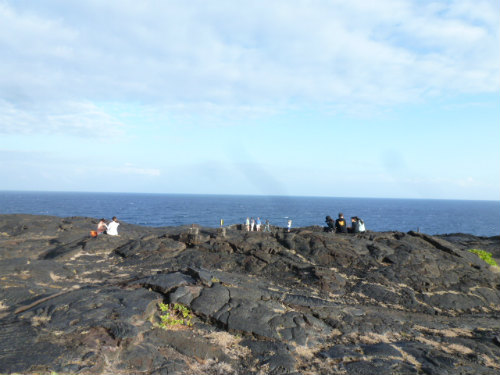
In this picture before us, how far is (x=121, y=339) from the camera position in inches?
391

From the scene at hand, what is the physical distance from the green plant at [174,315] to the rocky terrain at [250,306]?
0.46ft

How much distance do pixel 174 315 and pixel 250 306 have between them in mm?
2865

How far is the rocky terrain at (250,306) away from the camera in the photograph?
31.7 feet

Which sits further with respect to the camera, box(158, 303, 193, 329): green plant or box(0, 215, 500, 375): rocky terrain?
box(158, 303, 193, 329): green plant

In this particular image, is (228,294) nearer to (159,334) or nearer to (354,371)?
(159,334)

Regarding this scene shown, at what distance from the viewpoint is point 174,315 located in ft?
39.6

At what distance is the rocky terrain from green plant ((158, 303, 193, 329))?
0.14 m

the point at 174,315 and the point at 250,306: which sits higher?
the point at 250,306

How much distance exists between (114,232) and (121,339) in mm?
16254

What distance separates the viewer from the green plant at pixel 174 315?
1149 centimetres

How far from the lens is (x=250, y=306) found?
511 inches

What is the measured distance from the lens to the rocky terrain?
31.7ft

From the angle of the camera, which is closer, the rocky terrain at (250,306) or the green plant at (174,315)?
the rocky terrain at (250,306)

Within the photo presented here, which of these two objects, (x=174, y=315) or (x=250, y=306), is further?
(x=250, y=306)
